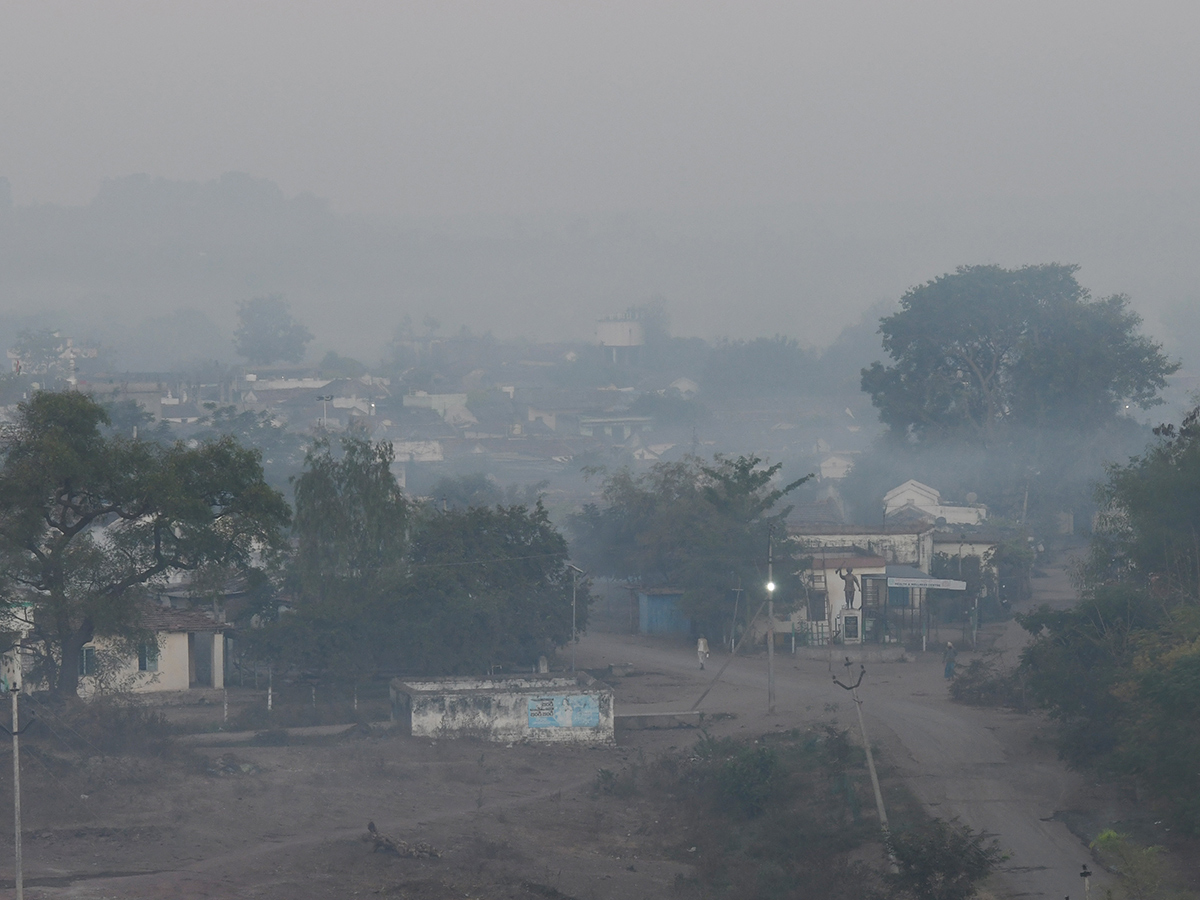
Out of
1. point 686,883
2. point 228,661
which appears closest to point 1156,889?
point 686,883

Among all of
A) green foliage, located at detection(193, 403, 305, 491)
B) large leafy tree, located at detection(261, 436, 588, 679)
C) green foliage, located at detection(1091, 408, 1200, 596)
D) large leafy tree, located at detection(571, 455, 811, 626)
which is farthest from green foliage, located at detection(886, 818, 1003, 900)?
green foliage, located at detection(193, 403, 305, 491)

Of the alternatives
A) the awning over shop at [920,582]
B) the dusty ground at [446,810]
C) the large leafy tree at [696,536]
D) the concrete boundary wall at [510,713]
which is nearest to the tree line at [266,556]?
the dusty ground at [446,810]

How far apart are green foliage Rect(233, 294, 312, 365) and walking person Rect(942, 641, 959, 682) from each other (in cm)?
11494

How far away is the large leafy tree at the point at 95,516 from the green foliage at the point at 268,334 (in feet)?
390

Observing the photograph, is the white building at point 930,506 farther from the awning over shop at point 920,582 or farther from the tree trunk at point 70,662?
the tree trunk at point 70,662

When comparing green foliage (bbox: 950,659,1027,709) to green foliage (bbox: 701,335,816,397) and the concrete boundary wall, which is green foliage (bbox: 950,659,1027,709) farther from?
green foliage (bbox: 701,335,816,397)

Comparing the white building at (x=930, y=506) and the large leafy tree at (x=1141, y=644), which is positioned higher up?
the white building at (x=930, y=506)

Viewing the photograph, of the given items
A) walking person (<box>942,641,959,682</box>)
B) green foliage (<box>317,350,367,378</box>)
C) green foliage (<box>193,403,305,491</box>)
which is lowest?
walking person (<box>942,641,959,682</box>)

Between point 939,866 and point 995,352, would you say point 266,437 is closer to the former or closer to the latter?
point 995,352

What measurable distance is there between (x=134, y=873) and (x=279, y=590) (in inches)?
614

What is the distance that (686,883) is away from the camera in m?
20.4

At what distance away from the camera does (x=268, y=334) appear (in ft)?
479

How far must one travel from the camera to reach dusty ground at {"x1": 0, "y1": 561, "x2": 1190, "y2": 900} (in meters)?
20.0

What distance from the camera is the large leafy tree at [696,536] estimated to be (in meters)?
38.9
